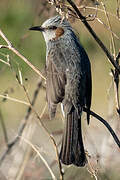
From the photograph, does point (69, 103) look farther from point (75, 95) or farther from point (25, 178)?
point (25, 178)

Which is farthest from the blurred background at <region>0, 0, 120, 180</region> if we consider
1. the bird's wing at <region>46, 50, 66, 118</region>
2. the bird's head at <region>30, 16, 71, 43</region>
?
the bird's wing at <region>46, 50, 66, 118</region>

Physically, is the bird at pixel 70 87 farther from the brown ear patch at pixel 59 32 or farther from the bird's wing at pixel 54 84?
the brown ear patch at pixel 59 32

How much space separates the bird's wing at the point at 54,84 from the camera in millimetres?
5996

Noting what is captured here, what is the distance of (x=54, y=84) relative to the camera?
609cm

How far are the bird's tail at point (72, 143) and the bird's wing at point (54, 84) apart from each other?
20 cm

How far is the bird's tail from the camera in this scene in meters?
5.58

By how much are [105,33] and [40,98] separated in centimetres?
391

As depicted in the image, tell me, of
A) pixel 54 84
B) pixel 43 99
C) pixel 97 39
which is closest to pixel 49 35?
pixel 54 84

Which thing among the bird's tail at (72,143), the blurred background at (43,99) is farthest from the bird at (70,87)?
the blurred background at (43,99)

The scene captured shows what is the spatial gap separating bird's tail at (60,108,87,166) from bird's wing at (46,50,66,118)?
0.20 metres

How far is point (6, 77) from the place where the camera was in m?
12.9

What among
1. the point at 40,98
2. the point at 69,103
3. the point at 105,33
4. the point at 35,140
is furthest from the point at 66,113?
the point at 105,33

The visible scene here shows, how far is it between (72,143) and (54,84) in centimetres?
66

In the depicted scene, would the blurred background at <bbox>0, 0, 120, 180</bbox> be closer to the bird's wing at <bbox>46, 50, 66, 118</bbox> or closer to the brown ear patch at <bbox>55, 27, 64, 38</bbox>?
the brown ear patch at <bbox>55, 27, 64, 38</bbox>
